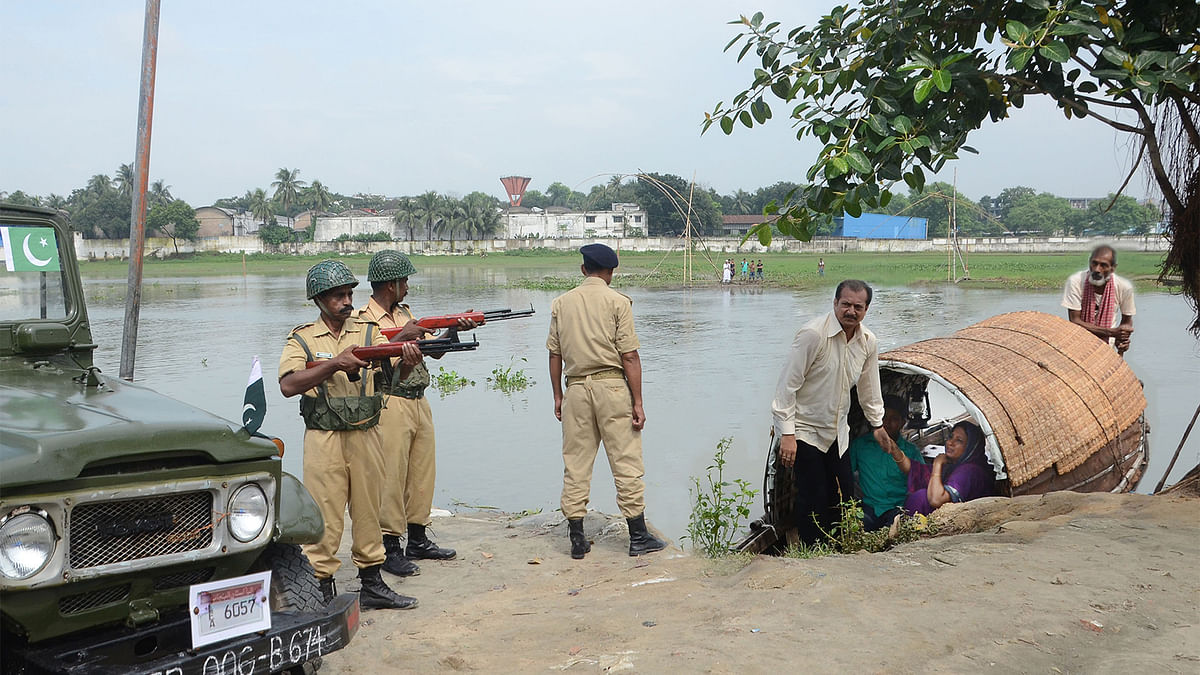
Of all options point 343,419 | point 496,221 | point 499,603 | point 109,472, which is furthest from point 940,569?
point 496,221

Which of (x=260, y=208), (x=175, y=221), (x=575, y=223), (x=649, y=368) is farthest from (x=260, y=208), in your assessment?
(x=649, y=368)

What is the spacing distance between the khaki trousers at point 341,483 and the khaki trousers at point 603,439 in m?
1.42

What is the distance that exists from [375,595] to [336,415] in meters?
0.98

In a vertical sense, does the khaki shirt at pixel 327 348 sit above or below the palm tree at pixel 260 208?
below

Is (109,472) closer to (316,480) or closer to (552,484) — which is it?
(316,480)

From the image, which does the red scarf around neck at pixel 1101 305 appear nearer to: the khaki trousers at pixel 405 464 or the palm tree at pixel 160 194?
the khaki trousers at pixel 405 464

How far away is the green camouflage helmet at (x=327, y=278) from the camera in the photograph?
4457mm

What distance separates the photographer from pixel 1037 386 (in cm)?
603

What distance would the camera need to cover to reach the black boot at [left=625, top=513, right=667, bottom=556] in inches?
224

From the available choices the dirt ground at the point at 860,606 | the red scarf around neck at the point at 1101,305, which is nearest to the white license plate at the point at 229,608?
the dirt ground at the point at 860,606

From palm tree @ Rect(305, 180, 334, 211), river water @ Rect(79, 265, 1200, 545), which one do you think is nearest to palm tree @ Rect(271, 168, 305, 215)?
palm tree @ Rect(305, 180, 334, 211)

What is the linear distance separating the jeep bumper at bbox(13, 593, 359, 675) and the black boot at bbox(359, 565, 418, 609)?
56.9 inches

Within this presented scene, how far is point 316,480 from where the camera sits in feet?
14.5

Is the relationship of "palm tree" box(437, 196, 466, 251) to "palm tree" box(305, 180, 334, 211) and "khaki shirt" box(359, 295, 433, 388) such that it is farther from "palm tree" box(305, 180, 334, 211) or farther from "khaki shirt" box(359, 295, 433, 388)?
"khaki shirt" box(359, 295, 433, 388)
